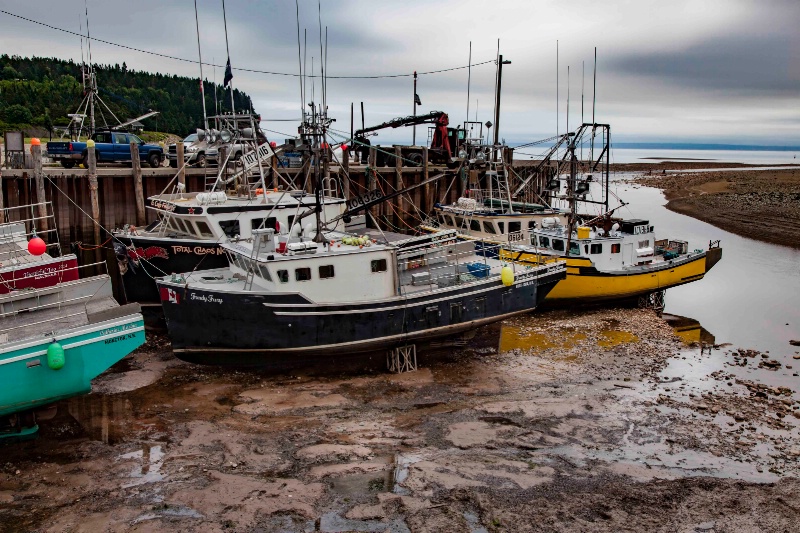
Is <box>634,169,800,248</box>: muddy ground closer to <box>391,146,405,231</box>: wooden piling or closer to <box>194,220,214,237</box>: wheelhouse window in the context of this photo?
<box>391,146,405,231</box>: wooden piling

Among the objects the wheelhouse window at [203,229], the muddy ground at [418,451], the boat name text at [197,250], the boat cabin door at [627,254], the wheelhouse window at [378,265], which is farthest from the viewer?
the boat cabin door at [627,254]

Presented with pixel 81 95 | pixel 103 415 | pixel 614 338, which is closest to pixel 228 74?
pixel 103 415

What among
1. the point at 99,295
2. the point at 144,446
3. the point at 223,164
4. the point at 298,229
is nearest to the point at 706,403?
the point at 298,229

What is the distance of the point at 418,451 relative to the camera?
1099 centimetres

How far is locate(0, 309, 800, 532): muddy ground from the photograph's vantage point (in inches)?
355

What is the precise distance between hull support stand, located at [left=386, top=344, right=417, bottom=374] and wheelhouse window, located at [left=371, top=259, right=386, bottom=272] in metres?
1.94

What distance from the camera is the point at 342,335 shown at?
48.3 feet

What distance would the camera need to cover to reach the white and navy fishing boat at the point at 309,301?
14180 mm

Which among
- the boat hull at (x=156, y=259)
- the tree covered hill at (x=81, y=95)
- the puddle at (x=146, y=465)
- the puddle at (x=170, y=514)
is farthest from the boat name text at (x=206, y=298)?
the tree covered hill at (x=81, y=95)

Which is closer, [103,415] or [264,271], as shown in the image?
[103,415]

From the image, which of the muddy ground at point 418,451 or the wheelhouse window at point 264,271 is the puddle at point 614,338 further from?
the wheelhouse window at point 264,271

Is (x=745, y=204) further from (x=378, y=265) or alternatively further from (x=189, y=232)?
(x=189, y=232)

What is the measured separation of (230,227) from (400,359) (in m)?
6.21

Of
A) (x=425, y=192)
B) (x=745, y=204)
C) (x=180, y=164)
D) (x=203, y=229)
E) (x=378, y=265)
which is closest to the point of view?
(x=378, y=265)
